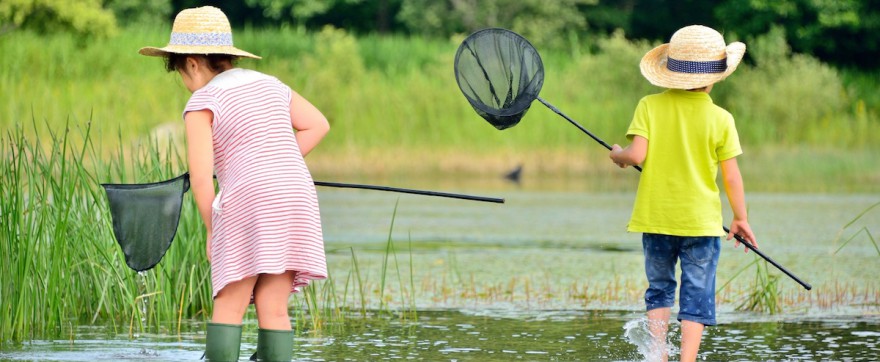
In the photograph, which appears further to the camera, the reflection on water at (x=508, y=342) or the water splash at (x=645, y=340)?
the reflection on water at (x=508, y=342)

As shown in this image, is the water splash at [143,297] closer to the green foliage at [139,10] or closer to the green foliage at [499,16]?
the green foliage at [499,16]

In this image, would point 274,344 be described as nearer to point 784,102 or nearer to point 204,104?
point 204,104

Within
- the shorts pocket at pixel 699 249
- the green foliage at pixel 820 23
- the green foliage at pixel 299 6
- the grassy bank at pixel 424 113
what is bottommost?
the shorts pocket at pixel 699 249

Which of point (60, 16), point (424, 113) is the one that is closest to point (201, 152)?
point (424, 113)

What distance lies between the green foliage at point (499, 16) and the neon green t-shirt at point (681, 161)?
30147 millimetres

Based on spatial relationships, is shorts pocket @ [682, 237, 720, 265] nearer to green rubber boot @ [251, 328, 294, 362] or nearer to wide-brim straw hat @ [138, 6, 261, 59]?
green rubber boot @ [251, 328, 294, 362]

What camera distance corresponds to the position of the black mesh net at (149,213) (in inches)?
189

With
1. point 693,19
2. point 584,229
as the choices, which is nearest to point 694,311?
point 584,229

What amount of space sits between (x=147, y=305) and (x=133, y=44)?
67.6ft

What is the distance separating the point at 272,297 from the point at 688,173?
1.65 meters

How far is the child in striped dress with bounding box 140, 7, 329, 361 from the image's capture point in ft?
14.8

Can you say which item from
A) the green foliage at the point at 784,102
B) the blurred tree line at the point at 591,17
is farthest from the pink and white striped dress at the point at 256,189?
the blurred tree line at the point at 591,17

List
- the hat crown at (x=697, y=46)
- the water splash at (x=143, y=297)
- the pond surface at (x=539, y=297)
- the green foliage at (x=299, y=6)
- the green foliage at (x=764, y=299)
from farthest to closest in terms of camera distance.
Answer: the green foliage at (x=299, y=6) → the green foliage at (x=764, y=299) → the water splash at (x=143, y=297) → the pond surface at (x=539, y=297) → the hat crown at (x=697, y=46)

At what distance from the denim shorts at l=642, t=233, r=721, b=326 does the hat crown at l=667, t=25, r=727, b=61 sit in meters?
0.68
